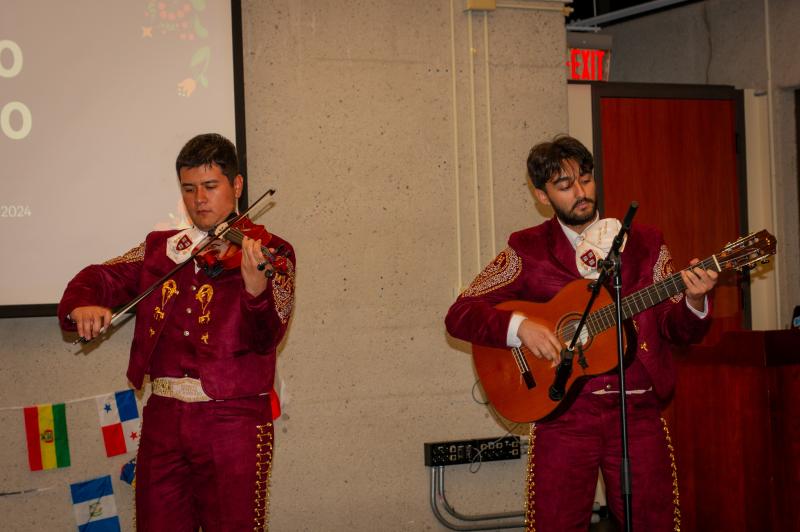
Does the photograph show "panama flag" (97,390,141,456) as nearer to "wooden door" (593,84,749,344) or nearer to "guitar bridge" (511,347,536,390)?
"guitar bridge" (511,347,536,390)

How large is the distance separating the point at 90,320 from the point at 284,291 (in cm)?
54

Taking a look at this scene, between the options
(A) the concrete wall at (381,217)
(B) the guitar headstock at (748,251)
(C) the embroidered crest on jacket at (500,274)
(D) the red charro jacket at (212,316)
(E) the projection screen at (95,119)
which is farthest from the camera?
(A) the concrete wall at (381,217)

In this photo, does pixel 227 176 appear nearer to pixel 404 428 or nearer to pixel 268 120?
pixel 268 120

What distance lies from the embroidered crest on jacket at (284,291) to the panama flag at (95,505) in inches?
63.2

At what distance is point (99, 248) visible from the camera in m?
3.75

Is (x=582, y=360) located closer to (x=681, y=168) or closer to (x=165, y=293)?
(x=165, y=293)

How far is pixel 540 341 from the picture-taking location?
2.79 m

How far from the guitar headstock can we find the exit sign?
2882 mm

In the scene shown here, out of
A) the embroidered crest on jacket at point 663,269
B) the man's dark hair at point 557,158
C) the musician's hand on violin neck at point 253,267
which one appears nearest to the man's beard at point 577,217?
the man's dark hair at point 557,158

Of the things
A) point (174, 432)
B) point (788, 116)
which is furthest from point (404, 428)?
point (788, 116)

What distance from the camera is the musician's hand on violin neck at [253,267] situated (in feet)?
8.20

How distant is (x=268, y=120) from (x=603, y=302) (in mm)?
1893

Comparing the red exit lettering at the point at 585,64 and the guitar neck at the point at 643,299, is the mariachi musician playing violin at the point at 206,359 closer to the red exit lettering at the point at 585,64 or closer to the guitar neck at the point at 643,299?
the guitar neck at the point at 643,299

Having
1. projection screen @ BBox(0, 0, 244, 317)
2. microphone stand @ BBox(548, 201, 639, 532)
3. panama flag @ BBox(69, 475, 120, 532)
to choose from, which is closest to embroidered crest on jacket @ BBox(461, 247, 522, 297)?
microphone stand @ BBox(548, 201, 639, 532)
